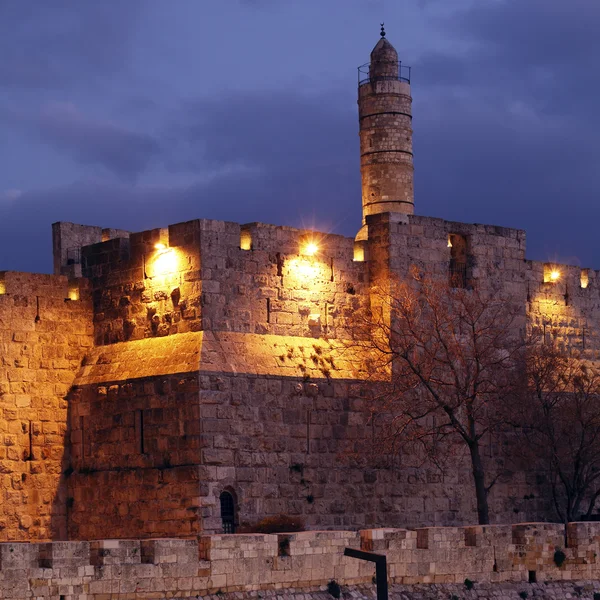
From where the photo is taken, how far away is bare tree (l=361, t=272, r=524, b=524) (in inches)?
1102

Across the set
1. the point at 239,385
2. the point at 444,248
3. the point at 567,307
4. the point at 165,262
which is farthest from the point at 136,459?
the point at 567,307

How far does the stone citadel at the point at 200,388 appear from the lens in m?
26.2

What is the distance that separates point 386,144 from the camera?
126 feet

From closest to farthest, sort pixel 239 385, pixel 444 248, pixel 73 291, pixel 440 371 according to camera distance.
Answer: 1. pixel 239 385
2. pixel 73 291
3. pixel 440 371
4. pixel 444 248

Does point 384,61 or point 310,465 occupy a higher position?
point 384,61

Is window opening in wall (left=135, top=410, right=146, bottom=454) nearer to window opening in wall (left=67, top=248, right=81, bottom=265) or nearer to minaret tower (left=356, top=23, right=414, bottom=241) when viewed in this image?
window opening in wall (left=67, top=248, right=81, bottom=265)

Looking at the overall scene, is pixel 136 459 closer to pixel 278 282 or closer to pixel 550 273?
pixel 278 282

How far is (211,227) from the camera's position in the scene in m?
26.9

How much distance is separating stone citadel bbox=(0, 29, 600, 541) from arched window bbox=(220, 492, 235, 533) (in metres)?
0.03

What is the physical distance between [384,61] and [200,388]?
15.9 meters

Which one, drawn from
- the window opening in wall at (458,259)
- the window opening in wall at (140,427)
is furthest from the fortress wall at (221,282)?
the window opening in wall at (458,259)

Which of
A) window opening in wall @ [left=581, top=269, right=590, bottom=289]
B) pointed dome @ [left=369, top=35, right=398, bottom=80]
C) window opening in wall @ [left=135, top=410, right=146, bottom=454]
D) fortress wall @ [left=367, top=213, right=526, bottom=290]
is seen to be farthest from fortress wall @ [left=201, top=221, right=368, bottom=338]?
pointed dome @ [left=369, top=35, right=398, bottom=80]

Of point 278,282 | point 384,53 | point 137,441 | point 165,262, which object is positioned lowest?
point 137,441

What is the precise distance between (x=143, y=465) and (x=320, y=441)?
3114 millimetres
